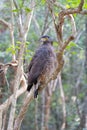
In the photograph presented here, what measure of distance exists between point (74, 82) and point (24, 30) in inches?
189

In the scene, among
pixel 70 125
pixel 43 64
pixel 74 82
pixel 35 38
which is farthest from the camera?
pixel 74 82

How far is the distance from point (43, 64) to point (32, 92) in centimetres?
26

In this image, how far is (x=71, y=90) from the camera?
804 centimetres

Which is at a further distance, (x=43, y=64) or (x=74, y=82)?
(x=74, y=82)

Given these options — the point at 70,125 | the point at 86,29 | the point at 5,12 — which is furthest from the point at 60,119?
the point at 5,12

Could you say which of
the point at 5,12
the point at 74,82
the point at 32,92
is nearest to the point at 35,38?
the point at 5,12

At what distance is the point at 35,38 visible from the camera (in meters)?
6.15

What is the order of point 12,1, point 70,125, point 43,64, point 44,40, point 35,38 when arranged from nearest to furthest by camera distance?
point 43,64 < point 44,40 < point 12,1 < point 35,38 < point 70,125

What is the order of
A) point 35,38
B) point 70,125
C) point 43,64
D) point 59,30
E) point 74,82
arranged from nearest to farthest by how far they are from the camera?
1. point 59,30
2. point 43,64
3. point 35,38
4. point 70,125
5. point 74,82

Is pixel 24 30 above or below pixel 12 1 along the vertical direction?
below

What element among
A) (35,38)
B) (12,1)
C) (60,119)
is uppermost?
(12,1)

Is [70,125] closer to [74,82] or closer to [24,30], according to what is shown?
[74,82]

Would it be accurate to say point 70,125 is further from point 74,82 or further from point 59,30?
point 59,30

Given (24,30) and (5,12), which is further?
(5,12)
